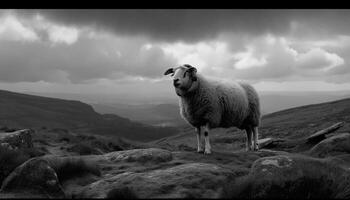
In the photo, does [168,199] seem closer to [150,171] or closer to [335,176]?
[150,171]

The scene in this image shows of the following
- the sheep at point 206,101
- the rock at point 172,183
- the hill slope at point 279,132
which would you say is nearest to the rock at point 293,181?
the rock at point 172,183

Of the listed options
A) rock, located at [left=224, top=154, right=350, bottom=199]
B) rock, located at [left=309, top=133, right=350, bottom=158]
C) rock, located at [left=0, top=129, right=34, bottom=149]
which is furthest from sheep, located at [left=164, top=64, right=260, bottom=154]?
rock, located at [left=0, top=129, right=34, bottom=149]

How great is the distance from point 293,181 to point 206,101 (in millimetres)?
7269

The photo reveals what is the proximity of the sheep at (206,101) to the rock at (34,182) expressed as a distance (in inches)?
255

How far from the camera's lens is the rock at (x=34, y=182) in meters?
11.1

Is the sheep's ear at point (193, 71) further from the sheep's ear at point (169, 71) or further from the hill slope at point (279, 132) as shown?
the hill slope at point (279, 132)

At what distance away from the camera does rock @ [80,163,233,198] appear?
10.7 meters

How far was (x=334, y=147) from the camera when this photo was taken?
24.5m

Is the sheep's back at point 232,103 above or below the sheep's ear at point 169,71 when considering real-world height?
below

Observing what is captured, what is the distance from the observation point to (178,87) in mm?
16391

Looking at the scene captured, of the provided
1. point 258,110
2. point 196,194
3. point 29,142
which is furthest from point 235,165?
point 29,142

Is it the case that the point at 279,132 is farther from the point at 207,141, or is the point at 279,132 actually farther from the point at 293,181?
the point at 293,181

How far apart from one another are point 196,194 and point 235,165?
4.48 meters

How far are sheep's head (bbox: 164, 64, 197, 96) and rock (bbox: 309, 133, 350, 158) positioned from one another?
38.3ft
